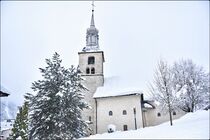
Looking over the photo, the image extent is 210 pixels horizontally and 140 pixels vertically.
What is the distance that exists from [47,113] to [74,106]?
194 cm

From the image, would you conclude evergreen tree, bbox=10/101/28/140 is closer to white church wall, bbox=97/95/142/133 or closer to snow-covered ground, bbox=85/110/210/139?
white church wall, bbox=97/95/142/133

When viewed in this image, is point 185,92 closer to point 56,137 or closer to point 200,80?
point 200,80

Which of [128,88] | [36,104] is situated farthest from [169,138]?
[128,88]

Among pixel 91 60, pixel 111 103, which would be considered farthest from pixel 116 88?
pixel 91 60

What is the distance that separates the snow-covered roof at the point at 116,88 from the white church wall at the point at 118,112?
0.64 meters

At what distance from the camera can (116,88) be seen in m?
32.1

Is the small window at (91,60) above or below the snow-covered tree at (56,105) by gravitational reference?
above

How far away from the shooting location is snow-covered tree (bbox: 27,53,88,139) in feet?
48.9

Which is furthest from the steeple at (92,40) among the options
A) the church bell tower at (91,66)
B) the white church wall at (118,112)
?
the white church wall at (118,112)

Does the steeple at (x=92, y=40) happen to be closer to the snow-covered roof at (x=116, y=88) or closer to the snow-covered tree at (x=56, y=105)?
the snow-covered roof at (x=116, y=88)

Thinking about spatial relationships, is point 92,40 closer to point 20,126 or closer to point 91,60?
point 91,60

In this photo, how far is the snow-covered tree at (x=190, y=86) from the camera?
30.0 meters

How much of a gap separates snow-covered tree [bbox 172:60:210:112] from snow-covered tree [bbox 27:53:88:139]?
1781cm

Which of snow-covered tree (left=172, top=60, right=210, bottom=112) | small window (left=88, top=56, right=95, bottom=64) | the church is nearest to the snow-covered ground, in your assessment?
the church
